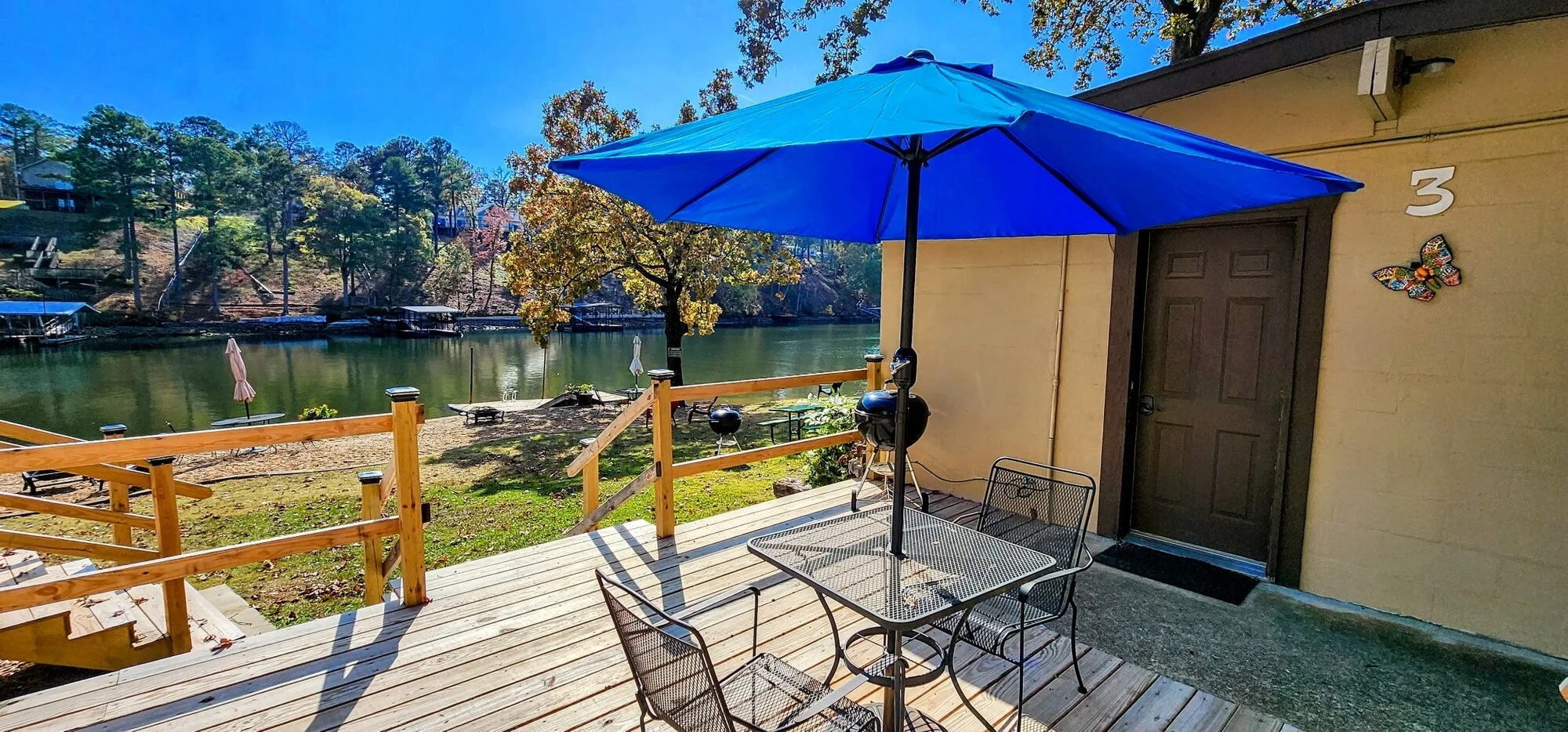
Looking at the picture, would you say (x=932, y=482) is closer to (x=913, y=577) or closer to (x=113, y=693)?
(x=913, y=577)

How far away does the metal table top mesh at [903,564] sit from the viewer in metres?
1.62

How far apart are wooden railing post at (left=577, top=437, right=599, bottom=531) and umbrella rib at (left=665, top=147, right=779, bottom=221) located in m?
1.83

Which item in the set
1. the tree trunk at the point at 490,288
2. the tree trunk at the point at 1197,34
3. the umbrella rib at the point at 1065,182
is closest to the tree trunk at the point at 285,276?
the tree trunk at the point at 490,288

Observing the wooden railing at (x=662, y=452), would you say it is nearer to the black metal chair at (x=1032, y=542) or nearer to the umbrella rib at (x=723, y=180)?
the umbrella rib at (x=723, y=180)

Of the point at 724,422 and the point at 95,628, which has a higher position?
the point at 724,422

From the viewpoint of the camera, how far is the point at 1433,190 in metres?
2.64

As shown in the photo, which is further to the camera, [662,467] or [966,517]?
[966,517]

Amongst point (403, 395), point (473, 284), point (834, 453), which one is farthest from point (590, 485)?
point (473, 284)

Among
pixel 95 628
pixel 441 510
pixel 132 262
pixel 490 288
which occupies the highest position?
pixel 132 262

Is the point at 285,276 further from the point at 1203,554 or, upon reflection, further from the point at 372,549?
the point at 1203,554

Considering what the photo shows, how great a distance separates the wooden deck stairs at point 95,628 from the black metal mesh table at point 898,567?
2767 millimetres

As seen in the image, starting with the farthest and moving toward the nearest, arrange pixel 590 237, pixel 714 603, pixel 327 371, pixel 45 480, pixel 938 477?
pixel 327 371, pixel 590 237, pixel 45 480, pixel 938 477, pixel 714 603

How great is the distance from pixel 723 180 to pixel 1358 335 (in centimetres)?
306

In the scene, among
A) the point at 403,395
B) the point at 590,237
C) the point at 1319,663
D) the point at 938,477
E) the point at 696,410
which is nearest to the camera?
the point at 1319,663
